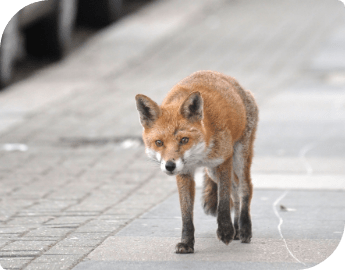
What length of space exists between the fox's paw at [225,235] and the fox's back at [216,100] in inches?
33.5

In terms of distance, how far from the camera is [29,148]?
10.9 meters

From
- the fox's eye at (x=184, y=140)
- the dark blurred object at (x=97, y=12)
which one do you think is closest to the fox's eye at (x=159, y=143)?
the fox's eye at (x=184, y=140)

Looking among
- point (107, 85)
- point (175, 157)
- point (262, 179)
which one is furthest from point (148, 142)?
point (107, 85)

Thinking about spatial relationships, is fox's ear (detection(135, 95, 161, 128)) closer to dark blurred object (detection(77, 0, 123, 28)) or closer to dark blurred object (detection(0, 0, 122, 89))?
dark blurred object (detection(0, 0, 122, 89))

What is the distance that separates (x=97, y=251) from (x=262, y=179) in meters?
3.60

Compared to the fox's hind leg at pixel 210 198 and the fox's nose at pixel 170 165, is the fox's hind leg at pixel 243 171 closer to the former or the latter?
the fox's hind leg at pixel 210 198

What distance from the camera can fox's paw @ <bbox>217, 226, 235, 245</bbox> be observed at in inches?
227

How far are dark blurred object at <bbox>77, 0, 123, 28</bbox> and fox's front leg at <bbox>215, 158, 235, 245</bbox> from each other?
14.8 meters

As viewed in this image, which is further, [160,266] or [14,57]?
[14,57]

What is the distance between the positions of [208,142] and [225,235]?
89 centimetres

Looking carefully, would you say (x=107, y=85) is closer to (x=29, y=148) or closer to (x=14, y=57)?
(x=14, y=57)

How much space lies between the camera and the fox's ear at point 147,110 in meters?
5.43

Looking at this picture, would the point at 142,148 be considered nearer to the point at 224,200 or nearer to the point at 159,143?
the point at 224,200

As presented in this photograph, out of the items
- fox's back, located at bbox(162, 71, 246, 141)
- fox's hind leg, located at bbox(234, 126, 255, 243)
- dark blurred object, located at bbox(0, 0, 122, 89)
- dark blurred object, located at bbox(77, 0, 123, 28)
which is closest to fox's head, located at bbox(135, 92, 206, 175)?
fox's back, located at bbox(162, 71, 246, 141)
